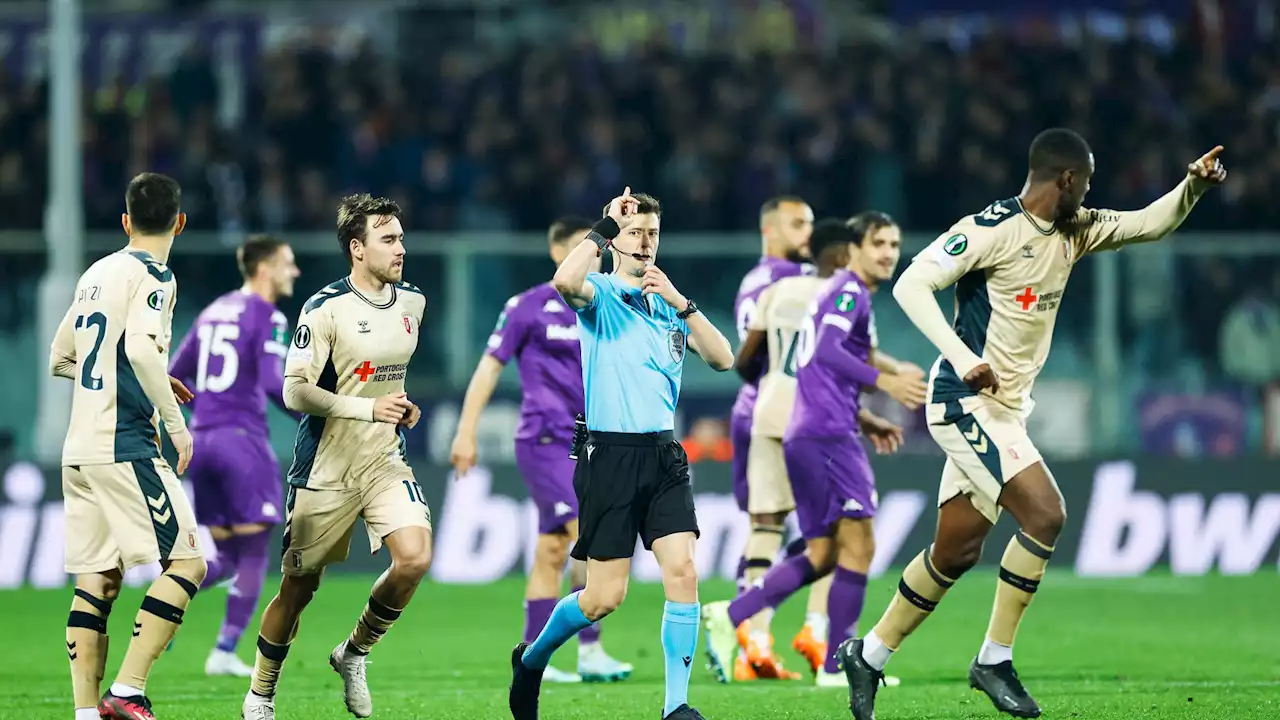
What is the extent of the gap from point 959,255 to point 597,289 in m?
1.72

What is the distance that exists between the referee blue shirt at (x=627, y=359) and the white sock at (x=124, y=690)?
2.19 metres

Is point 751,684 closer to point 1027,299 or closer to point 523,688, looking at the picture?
point 523,688

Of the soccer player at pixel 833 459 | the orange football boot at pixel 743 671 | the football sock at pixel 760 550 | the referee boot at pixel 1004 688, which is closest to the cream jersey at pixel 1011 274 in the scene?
the referee boot at pixel 1004 688

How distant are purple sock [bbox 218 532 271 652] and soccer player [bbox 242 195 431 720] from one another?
2.98 metres

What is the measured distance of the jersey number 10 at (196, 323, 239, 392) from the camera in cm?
1161

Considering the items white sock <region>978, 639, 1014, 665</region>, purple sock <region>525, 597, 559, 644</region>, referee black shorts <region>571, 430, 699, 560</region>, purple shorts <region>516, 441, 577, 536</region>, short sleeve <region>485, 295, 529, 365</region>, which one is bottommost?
purple sock <region>525, 597, 559, 644</region>

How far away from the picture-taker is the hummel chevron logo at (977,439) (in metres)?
8.38

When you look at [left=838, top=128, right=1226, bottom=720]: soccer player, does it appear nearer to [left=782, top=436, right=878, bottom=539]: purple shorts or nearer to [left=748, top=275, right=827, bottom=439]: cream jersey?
[left=782, top=436, right=878, bottom=539]: purple shorts

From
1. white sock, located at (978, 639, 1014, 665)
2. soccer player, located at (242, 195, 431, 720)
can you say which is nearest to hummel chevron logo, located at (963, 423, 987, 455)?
white sock, located at (978, 639, 1014, 665)

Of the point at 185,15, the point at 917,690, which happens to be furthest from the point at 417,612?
the point at 185,15

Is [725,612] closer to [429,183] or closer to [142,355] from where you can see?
[142,355]

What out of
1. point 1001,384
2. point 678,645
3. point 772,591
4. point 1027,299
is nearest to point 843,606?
point 772,591

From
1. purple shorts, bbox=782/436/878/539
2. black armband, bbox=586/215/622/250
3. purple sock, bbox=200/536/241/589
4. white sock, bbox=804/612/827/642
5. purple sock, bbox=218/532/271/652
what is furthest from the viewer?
purple sock, bbox=200/536/241/589

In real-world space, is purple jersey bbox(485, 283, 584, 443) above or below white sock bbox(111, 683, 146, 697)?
above
